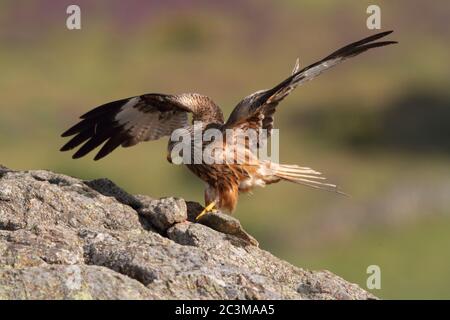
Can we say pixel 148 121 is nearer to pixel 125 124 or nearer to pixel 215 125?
pixel 125 124

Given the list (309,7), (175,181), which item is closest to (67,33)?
(309,7)

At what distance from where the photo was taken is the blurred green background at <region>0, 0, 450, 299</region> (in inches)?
1149

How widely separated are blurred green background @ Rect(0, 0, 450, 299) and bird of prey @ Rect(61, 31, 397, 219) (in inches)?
374

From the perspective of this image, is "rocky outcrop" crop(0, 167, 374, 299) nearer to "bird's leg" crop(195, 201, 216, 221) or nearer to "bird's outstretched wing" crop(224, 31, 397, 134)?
"bird's leg" crop(195, 201, 216, 221)

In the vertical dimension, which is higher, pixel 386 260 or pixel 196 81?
pixel 196 81

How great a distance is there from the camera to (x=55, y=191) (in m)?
11.1

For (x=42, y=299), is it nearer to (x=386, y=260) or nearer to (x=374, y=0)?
(x=386, y=260)

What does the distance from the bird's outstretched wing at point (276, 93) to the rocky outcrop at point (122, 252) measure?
1.21 metres

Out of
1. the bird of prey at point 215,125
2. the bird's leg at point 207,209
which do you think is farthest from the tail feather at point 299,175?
the bird's leg at point 207,209

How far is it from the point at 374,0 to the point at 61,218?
43183 millimetres

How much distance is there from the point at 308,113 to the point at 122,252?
98.4 ft

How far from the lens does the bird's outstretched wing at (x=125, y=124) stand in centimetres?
1402

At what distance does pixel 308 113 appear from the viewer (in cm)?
3947
